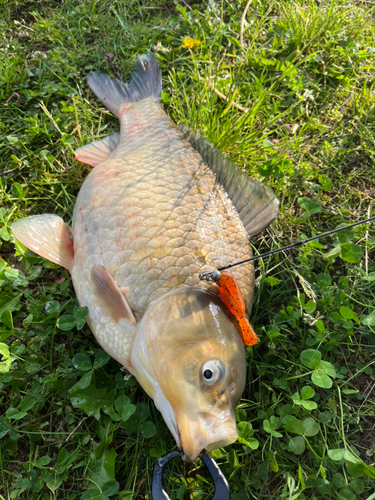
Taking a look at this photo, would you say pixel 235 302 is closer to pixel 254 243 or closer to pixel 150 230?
pixel 150 230

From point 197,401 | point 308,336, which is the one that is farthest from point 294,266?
point 197,401

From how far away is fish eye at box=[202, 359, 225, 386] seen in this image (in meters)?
1.53

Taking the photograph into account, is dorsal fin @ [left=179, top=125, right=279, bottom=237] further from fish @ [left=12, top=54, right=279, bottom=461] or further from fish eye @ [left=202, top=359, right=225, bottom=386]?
fish eye @ [left=202, top=359, right=225, bottom=386]

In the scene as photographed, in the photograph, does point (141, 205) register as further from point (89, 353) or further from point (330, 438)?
point (330, 438)

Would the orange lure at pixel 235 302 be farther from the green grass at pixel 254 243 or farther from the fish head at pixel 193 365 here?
the green grass at pixel 254 243

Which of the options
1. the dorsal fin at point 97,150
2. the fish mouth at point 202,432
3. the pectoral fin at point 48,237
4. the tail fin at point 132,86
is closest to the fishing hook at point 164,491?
the fish mouth at point 202,432

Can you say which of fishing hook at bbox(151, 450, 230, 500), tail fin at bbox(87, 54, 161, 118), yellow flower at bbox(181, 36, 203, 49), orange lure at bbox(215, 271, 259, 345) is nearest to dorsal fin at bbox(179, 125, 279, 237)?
orange lure at bbox(215, 271, 259, 345)

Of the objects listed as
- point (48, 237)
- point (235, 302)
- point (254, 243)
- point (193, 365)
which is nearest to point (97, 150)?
point (48, 237)

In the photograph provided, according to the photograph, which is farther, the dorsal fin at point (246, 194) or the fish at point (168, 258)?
the dorsal fin at point (246, 194)

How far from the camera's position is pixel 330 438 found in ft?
6.66

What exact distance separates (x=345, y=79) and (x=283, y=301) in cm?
211

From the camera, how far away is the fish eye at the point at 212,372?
153cm

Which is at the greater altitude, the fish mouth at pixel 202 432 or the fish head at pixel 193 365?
the fish head at pixel 193 365

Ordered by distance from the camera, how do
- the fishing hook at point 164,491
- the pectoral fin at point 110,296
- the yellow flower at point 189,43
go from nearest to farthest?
1. the fishing hook at point 164,491
2. the pectoral fin at point 110,296
3. the yellow flower at point 189,43
